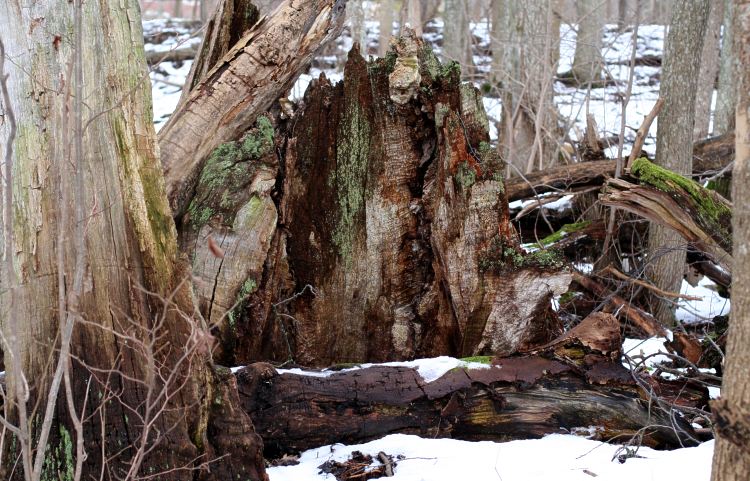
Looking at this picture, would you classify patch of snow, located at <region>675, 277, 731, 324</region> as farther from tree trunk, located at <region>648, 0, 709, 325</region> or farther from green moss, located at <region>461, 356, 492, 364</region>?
green moss, located at <region>461, 356, 492, 364</region>

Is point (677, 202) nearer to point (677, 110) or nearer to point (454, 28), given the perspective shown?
point (677, 110)

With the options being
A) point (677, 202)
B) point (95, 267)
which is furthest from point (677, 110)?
point (95, 267)

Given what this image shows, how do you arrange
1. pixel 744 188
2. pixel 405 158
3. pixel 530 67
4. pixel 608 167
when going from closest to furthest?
pixel 744 188, pixel 405 158, pixel 608 167, pixel 530 67

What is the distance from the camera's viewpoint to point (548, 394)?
3984mm

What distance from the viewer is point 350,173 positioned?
4402mm

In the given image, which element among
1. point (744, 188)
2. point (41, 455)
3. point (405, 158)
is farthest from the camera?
point (405, 158)

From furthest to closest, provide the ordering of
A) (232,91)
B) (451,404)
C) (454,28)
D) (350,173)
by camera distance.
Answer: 1. (454,28)
2. (350,173)
3. (232,91)
4. (451,404)

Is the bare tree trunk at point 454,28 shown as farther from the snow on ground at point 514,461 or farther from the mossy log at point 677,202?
the snow on ground at point 514,461

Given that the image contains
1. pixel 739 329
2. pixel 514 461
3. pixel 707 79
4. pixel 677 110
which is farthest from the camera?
pixel 707 79

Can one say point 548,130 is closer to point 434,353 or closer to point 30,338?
point 434,353

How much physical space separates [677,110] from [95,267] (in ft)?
16.3

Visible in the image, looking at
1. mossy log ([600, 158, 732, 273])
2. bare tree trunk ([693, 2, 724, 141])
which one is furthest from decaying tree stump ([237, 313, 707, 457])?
bare tree trunk ([693, 2, 724, 141])

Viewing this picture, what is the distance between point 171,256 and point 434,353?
190cm

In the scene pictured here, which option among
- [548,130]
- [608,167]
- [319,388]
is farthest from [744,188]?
[548,130]
